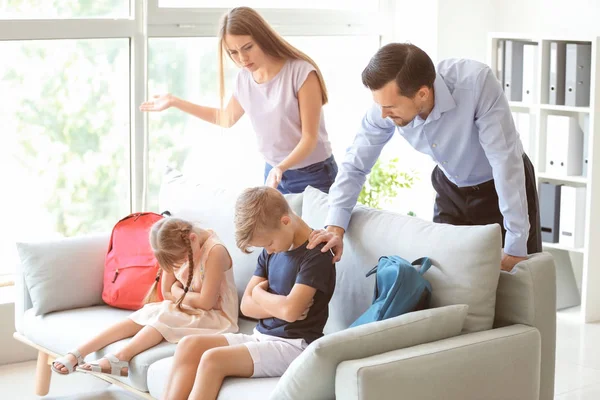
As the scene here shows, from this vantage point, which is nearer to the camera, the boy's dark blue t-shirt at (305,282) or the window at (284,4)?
the boy's dark blue t-shirt at (305,282)

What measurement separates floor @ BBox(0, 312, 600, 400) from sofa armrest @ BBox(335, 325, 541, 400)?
118 cm

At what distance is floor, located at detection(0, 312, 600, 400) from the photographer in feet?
12.6

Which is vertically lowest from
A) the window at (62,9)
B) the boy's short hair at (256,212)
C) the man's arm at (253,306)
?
the man's arm at (253,306)

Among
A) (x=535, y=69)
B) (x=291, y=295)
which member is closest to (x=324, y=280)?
(x=291, y=295)

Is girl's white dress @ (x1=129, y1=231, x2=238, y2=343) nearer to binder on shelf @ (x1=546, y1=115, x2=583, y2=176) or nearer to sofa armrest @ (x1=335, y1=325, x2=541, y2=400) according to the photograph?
sofa armrest @ (x1=335, y1=325, x2=541, y2=400)

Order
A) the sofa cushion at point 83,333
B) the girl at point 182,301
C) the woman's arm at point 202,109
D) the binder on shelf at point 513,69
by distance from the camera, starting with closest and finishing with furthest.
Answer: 1. the sofa cushion at point 83,333
2. the girl at point 182,301
3. the woman's arm at point 202,109
4. the binder on shelf at point 513,69

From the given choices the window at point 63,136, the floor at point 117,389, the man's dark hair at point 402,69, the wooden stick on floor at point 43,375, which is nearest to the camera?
the man's dark hair at point 402,69

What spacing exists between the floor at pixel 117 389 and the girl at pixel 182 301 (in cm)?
55

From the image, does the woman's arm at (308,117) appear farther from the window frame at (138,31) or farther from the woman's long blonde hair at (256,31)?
the window frame at (138,31)

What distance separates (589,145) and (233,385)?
2.69 metres

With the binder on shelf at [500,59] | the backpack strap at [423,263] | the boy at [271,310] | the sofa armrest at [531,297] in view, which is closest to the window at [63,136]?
the boy at [271,310]

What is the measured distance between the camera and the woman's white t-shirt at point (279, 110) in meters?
3.69

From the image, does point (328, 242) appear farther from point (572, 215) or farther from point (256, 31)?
point (572, 215)

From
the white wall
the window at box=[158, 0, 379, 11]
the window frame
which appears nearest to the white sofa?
the window frame
